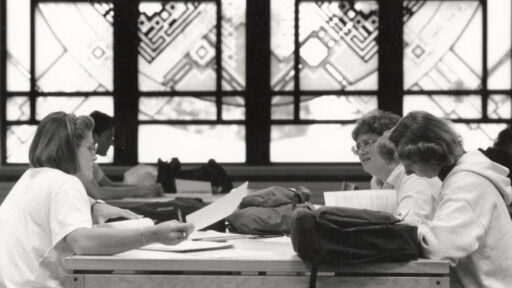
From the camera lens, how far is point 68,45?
8102mm

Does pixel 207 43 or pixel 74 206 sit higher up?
pixel 207 43

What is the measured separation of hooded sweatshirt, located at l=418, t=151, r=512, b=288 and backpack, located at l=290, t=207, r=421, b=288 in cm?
11

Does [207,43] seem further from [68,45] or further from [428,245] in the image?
[428,245]

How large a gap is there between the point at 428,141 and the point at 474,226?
31 cm

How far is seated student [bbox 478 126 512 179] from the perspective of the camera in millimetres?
6152

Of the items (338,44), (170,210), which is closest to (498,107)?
(338,44)

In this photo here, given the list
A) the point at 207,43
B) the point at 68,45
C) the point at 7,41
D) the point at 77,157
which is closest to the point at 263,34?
the point at 207,43

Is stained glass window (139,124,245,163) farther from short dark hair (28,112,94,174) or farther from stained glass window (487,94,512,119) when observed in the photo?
short dark hair (28,112,94,174)

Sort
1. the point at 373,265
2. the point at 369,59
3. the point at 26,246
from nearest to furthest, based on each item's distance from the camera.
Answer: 1. the point at 373,265
2. the point at 26,246
3. the point at 369,59

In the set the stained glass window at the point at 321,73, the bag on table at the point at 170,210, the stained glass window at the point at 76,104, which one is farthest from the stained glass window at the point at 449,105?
the bag on table at the point at 170,210

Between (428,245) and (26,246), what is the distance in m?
1.33

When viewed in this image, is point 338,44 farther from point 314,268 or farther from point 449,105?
point 314,268

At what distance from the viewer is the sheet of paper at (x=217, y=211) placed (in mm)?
2953

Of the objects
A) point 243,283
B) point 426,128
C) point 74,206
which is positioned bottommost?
point 243,283
